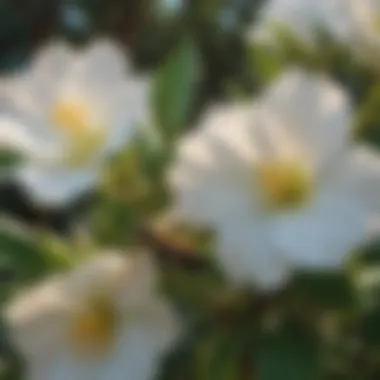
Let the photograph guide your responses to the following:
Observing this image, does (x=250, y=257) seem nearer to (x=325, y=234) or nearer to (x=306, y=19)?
(x=325, y=234)

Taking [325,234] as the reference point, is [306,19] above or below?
above

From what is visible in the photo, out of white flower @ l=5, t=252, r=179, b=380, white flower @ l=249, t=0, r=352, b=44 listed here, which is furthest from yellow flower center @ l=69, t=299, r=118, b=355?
white flower @ l=249, t=0, r=352, b=44

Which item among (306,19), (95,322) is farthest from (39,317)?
(306,19)

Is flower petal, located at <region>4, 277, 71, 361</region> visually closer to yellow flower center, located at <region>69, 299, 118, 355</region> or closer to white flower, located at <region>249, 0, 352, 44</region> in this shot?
yellow flower center, located at <region>69, 299, 118, 355</region>

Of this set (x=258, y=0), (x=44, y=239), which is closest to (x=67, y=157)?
(x=44, y=239)

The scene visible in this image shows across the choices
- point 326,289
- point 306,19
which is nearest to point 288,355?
point 326,289

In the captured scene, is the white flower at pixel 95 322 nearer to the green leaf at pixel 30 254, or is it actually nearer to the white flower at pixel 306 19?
the green leaf at pixel 30 254
